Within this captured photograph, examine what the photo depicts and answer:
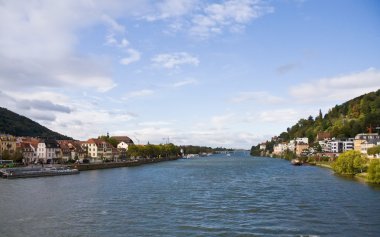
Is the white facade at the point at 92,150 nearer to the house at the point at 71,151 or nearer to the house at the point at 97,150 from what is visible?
the house at the point at 97,150

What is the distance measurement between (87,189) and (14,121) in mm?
148494

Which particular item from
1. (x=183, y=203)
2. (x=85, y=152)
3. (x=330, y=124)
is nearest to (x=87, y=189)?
(x=183, y=203)

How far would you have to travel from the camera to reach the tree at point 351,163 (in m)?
59.7

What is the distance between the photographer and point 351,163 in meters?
60.6

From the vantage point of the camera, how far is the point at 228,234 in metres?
23.6

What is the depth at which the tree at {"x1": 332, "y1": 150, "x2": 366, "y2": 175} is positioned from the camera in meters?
59.7

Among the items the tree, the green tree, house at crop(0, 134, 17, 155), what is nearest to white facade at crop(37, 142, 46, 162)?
house at crop(0, 134, 17, 155)

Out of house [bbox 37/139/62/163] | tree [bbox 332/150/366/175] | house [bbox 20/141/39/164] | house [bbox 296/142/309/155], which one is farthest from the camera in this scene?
house [bbox 296/142/309/155]

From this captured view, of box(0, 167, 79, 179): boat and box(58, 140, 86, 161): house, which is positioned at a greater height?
box(58, 140, 86, 161): house

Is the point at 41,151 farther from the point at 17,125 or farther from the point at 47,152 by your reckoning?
the point at 17,125

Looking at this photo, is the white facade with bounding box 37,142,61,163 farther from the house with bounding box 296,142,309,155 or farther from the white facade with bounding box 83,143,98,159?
the house with bounding box 296,142,309,155

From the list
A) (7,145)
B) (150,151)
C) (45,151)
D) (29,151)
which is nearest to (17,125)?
(150,151)

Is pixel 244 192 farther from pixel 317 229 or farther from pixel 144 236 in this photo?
pixel 144 236

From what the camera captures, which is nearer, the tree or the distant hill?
the tree
